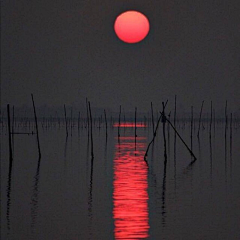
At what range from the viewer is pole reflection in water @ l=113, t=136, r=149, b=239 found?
12.7 meters

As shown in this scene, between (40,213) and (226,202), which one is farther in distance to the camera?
(226,202)

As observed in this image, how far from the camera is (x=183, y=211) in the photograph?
605 inches

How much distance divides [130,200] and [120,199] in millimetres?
408

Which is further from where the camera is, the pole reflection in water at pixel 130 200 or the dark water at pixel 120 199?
the dark water at pixel 120 199

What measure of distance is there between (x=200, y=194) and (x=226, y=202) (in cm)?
170

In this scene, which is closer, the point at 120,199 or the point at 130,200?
the point at 130,200

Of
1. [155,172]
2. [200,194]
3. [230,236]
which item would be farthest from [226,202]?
[155,172]

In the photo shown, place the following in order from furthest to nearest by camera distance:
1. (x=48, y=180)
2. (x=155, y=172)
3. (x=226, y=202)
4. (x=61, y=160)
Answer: (x=61, y=160), (x=155, y=172), (x=48, y=180), (x=226, y=202)

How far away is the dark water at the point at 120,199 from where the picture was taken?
12898 millimetres

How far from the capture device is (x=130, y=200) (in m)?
17.0

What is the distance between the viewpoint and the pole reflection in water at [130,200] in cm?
1273

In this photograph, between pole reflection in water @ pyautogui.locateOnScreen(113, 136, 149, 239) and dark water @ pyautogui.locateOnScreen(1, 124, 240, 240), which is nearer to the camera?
pole reflection in water @ pyautogui.locateOnScreen(113, 136, 149, 239)

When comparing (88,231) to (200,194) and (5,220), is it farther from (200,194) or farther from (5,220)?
(200,194)

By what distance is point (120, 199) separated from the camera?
17.2m
